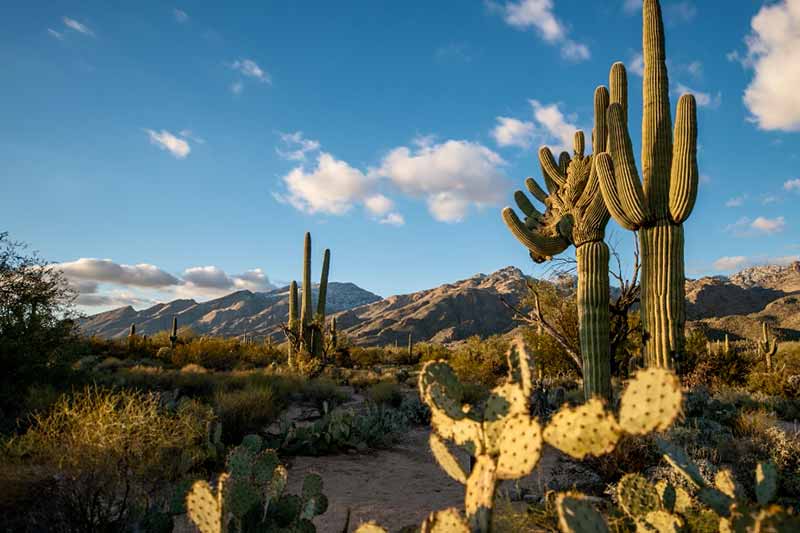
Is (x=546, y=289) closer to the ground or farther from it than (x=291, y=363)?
farther from it

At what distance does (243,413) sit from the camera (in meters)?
7.88

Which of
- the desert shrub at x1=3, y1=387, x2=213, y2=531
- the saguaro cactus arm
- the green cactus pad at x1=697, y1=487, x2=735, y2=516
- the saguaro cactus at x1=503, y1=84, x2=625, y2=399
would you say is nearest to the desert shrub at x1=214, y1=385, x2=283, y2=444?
the desert shrub at x1=3, y1=387, x2=213, y2=531

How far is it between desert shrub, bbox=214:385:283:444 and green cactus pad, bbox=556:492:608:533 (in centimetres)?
641

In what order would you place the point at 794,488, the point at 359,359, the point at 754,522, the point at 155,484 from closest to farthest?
the point at 754,522 → the point at 155,484 → the point at 794,488 → the point at 359,359

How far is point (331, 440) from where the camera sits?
737 cm

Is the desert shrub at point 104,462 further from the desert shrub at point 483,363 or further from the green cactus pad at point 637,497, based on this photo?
the desert shrub at point 483,363

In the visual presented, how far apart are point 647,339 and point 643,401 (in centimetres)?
625

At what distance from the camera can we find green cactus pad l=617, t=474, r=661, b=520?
107 inches

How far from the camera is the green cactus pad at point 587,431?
6.26ft

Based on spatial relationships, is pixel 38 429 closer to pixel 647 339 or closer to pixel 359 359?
pixel 647 339

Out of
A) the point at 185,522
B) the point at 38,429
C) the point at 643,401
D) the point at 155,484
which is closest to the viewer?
the point at 643,401

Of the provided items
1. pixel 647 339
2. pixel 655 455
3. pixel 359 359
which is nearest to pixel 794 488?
pixel 655 455

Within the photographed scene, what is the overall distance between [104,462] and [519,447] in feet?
14.0

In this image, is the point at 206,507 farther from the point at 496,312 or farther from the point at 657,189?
the point at 496,312
